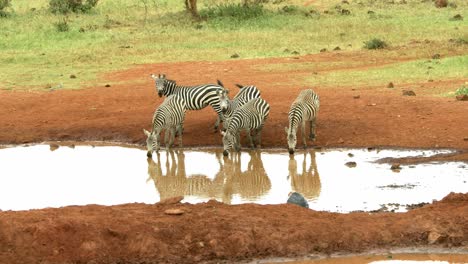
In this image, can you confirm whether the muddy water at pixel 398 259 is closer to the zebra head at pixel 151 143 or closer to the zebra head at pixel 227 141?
the zebra head at pixel 227 141

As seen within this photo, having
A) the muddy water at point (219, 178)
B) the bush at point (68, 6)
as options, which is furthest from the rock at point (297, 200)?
the bush at point (68, 6)

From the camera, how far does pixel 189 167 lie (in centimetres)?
1761

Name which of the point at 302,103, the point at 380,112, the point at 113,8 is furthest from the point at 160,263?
the point at 113,8

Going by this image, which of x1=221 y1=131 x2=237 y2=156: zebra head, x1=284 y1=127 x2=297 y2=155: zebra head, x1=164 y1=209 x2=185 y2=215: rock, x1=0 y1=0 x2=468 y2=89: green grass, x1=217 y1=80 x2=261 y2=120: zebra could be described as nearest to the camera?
A: x1=164 y1=209 x2=185 y2=215: rock

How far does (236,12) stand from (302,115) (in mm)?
18431

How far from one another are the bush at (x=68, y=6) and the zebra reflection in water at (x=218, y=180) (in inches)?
880

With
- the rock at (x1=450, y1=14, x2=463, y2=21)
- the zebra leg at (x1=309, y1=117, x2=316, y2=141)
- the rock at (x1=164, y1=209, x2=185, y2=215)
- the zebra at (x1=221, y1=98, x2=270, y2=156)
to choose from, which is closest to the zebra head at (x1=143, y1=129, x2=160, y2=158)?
the zebra at (x1=221, y1=98, x2=270, y2=156)

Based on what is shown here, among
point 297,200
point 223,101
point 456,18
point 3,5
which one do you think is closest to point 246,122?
point 223,101

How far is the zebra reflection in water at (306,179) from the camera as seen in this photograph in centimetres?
1521

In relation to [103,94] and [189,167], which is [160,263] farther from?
[103,94]

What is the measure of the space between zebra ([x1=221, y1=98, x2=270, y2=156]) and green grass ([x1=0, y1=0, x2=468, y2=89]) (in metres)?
8.42

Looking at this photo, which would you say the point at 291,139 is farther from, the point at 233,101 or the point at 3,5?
the point at 3,5

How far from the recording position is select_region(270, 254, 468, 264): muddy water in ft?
37.6

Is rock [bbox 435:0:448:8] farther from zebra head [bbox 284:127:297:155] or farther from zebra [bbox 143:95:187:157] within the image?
zebra head [bbox 284:127:297:155]
